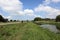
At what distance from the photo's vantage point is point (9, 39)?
18.2 m

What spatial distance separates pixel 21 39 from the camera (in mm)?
18203

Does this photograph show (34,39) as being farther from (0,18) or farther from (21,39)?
(0,18)

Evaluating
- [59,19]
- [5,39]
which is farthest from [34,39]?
[59,19]

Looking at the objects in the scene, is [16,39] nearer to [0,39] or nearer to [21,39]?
[21,39]

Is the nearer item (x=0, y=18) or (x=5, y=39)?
(x=5, y=39)

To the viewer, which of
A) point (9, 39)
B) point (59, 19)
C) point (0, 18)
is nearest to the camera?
point (9, 39)

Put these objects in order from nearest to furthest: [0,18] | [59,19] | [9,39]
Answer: [9,39]
[0,18]
[59,19]

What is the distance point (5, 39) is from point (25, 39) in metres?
2.58

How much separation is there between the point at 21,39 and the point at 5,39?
2083 mm

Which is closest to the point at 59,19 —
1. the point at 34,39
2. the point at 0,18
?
the point at 0,18

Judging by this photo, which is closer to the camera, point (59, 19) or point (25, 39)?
point (25, 39)

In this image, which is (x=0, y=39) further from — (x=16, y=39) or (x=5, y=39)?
(x=16, y=39)

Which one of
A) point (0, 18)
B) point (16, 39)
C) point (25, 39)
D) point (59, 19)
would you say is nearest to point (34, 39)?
point (25, 39)

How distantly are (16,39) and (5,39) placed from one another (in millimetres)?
1453
